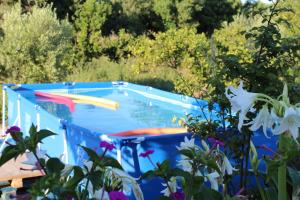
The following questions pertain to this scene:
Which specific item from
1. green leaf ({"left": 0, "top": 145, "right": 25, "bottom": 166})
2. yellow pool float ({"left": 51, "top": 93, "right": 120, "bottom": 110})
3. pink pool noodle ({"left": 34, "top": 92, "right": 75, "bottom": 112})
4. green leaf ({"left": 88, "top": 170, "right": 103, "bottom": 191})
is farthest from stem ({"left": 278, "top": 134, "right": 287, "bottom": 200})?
pink pool noodle ({"left": 34, "top": 92, "right": 75, "bottom": 112})

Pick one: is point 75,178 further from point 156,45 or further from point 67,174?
point 156,45

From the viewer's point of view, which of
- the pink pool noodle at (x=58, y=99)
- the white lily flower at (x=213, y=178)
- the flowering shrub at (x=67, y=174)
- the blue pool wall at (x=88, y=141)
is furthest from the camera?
the pink pool noodle at (x=58, y=99)

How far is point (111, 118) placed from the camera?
31.7 ft

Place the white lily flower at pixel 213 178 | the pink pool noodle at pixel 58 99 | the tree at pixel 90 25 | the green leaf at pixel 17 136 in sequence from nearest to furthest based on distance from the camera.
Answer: the green leaf at pixel 17 136 < the white lily flower at pixel 213 178 < the pink pool noodle at pixel 58 99 < the tree at pixel 90 25

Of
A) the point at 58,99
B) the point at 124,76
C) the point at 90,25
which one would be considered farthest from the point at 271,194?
the point at 90,25

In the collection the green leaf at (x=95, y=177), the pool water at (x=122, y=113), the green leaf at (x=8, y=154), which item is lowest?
the pool water at (x=122, y=113)

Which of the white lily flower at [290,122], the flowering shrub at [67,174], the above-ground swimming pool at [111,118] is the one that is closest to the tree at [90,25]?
the above-ground swimming pool at [111,118]

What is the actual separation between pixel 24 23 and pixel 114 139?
9.48 metres

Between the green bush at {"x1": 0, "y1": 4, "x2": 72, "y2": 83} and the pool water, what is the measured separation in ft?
4.28

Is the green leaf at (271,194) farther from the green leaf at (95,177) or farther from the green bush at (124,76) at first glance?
the green bush at (124,76)

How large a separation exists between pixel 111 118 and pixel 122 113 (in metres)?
0.54

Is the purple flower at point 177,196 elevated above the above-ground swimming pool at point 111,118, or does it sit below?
above

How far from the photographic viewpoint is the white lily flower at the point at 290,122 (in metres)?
1.27

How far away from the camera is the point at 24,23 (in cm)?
1279
